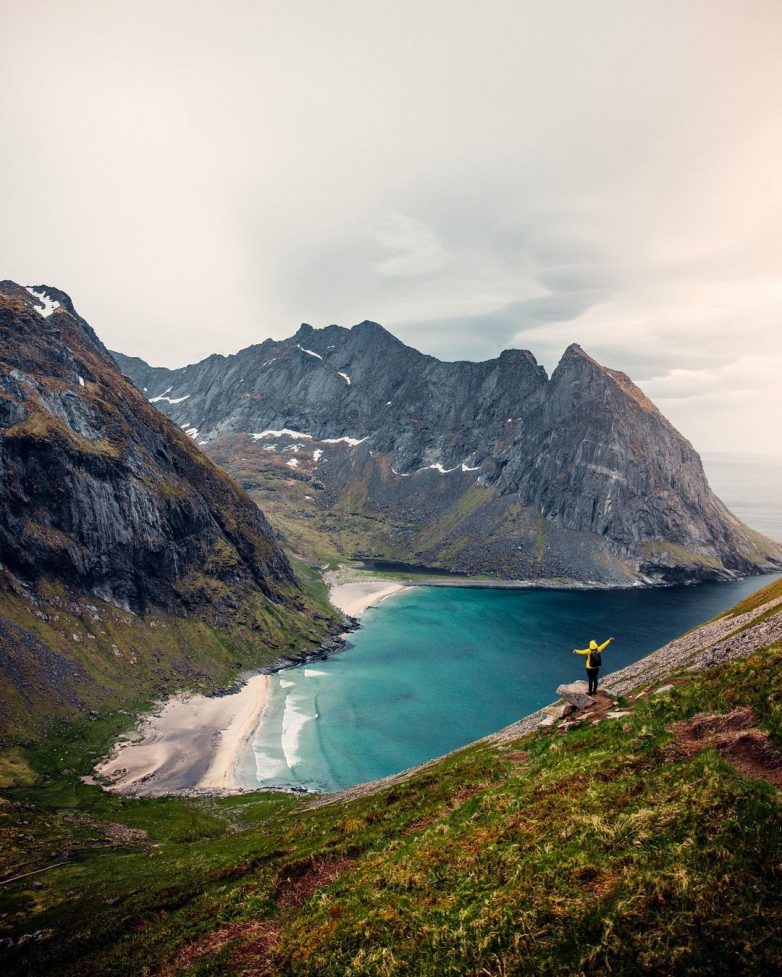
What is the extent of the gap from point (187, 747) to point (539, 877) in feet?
378

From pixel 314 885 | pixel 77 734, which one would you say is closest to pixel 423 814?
pixel 314 885

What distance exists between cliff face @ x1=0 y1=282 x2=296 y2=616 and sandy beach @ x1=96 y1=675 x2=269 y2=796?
3961 cm

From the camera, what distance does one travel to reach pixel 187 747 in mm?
106812

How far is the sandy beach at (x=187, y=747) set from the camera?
3649 inches

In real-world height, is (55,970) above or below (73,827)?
above

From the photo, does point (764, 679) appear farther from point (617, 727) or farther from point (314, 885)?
point (314, 885)

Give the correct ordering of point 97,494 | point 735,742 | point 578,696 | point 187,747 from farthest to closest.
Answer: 1. point 97,494
2. point 187,747
3. point 578,696
4. point 735,742

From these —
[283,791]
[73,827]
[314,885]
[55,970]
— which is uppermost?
[314,885]

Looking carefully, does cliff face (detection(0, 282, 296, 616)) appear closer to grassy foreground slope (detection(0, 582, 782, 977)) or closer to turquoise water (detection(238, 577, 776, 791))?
turquoise water (detection(238, 577, 776, 791))

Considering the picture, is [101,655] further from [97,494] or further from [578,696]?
[578,696]

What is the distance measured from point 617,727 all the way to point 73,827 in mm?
79406

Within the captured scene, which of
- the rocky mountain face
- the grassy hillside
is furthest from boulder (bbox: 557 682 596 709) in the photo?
the rocky mountain face

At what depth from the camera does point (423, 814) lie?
75.4ft

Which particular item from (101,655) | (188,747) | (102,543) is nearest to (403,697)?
(188,747)
